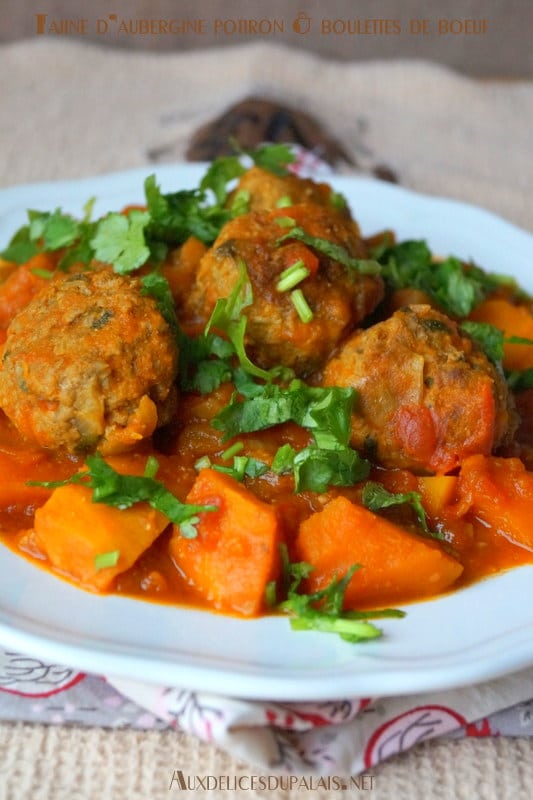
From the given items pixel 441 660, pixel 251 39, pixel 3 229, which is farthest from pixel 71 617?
pixel 251 39

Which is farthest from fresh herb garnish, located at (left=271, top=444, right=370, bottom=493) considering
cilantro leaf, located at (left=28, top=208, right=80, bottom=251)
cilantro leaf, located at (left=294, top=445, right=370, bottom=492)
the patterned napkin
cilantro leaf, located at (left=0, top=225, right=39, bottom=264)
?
cilantro leaf, located at (left=0, top=225, right=39, bottom=264)

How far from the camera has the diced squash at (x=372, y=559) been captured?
3396mm

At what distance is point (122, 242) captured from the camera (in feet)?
14.9

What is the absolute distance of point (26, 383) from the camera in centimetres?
365

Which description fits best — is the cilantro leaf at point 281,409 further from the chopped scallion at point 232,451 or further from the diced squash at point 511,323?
the diced squash at point 511,323

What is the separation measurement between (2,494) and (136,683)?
100cm

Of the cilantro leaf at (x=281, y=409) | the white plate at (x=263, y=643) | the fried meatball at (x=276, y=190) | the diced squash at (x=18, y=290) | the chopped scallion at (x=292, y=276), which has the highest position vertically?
the fried meatball at (x=276, y=190)

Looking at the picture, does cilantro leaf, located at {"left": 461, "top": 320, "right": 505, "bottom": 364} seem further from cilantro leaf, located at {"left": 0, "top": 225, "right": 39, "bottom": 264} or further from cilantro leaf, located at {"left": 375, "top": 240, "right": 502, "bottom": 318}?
cilantro leaf, located at {"left": 0, "top": 225, "right": 39, "bottom": 264}

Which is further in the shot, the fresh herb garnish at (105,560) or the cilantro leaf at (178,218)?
the cilantro leaf at (178,218)

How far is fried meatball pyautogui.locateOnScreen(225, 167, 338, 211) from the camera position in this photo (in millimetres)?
4691

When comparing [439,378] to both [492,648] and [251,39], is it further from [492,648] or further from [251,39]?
[251,39]

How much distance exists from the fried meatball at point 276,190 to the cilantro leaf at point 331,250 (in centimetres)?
51

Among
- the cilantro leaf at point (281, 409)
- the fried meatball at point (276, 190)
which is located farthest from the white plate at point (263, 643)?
the fried meatball at point (276, 190)

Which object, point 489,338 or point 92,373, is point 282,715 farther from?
point 489,338
